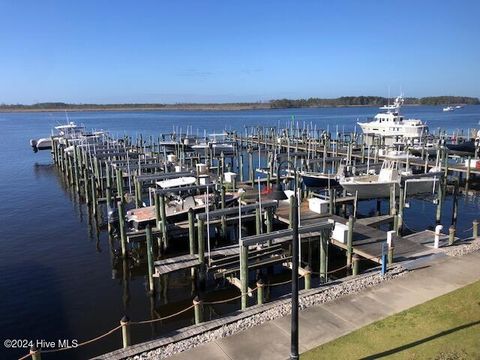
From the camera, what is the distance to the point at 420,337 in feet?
34.2

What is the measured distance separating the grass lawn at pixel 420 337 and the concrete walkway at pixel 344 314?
38 cm

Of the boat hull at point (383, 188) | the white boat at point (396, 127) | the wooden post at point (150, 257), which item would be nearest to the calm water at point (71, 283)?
the wooden post at point (150, 257)

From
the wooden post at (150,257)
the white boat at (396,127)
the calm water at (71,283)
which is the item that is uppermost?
the white boat at (396,127)

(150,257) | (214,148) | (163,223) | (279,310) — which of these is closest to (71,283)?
(150,257)

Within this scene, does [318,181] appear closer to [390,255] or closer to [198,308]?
[390,255]

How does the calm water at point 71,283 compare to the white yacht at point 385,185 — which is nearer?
the calm water at point 71,283

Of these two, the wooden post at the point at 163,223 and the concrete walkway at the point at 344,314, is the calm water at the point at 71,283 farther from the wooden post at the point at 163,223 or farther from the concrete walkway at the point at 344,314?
the concrete walkway at the point at 344,314

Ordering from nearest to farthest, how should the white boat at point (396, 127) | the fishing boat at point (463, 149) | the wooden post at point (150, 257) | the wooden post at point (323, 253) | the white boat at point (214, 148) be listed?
the wooden post at point (323, 253) → the wooden post at point (150, 257) → the fishing boat at point (463, 149) → the white boat at point (214, 148) → the white boat at point (396, 127)

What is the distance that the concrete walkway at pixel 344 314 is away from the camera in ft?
33.9

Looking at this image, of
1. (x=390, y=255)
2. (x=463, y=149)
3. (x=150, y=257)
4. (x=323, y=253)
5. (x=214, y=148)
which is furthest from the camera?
(x=214, y=148)

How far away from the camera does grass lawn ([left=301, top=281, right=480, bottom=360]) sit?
9766 millimetres

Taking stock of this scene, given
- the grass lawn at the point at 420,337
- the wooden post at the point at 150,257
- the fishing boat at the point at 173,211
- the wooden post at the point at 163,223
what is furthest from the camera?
the fishing boat at the point at 173,211

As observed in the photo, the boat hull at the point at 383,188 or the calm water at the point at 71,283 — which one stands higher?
the boat hull at the point at 383,188

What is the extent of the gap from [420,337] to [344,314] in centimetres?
215
